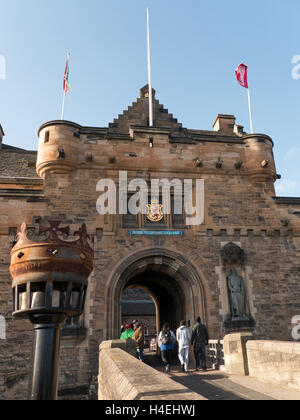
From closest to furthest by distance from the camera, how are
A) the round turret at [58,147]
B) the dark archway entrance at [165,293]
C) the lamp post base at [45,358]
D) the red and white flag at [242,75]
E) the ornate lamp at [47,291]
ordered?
the lamp post base at [45,358] < the ornate lamp at [47,291] < the round turret at [58,147] < the dark archway entrance at [165,293] < the red and white flag at [242,75]

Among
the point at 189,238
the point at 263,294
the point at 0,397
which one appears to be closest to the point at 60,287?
the point at 0,397

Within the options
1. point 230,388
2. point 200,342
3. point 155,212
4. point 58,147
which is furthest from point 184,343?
point 58,147

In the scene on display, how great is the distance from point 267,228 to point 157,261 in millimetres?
4500

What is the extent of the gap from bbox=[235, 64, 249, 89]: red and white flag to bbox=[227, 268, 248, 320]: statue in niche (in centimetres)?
929

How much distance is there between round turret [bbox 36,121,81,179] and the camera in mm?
13359

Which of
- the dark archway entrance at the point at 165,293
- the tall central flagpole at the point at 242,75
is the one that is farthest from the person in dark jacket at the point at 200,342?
the tall central flagpole at the point at 242,75

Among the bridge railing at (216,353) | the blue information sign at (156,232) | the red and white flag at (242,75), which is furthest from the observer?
the red and white flag at (242,75)

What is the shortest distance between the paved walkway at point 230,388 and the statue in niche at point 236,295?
3.46 meters

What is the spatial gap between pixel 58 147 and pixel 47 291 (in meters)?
10.5

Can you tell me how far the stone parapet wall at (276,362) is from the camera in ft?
20.6

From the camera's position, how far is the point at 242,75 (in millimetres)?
17172

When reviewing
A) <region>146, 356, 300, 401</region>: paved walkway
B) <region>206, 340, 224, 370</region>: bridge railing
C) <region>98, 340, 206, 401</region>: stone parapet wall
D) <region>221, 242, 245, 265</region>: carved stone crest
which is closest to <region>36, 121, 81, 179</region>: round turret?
<region>221, 242, 245, 265</region>: carved stone crest

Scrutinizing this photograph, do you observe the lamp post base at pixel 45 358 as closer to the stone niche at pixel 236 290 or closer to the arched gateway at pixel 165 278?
the arched gateway at pixel 165 278

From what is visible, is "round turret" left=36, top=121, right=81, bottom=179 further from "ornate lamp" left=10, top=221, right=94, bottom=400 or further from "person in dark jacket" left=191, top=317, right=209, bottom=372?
"ornate lamp" left=10, top=221, right=94, bottom=400
